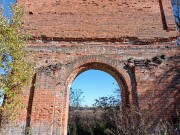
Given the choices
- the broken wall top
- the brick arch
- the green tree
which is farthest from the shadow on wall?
the green tree

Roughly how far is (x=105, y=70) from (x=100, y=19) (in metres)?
2.22

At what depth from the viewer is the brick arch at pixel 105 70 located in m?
7.70

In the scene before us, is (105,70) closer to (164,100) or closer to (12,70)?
(164,100)

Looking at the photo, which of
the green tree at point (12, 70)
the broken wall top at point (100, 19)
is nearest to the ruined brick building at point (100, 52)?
the broken wall top at point (100, 19)

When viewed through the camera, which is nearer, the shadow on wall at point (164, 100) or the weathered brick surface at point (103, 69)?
the shadow on wall at point (164, 100)

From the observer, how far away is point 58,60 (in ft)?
26.9

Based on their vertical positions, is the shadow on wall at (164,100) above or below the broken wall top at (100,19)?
below

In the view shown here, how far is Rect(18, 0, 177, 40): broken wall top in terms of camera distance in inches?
340

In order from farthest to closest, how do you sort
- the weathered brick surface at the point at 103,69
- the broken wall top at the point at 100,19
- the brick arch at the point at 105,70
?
the broken wall top at the point at 100,19 → the brick arch at the point at 105,70 → the weathered brick surface at the point at 103,69

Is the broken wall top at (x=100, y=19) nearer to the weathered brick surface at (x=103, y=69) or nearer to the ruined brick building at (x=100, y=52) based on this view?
the ruined brick building at (x=100, y=52)

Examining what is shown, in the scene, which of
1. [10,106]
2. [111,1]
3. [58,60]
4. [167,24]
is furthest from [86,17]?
[10,106]

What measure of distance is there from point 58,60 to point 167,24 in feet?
15.3

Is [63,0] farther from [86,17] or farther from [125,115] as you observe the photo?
[125,115]

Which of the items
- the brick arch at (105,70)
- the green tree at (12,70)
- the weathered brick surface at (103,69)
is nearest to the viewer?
the green tree at (12,70)
